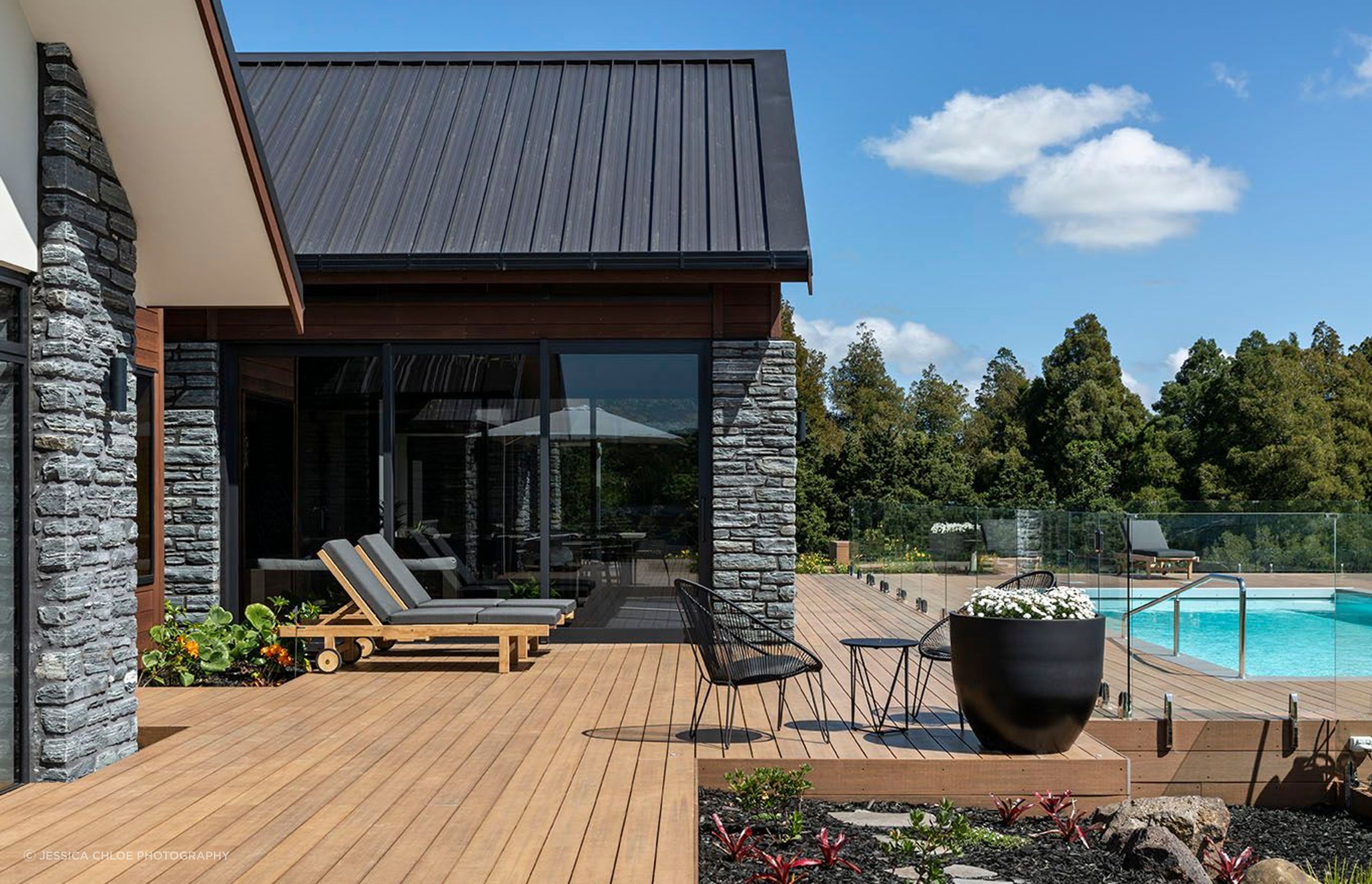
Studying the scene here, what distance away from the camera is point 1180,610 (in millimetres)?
8539

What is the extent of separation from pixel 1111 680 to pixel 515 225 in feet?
18.7

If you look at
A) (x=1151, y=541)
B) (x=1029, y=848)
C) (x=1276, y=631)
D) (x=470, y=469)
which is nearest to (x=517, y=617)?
(x=470, y=469)

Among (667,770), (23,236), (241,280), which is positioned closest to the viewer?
(23,236)

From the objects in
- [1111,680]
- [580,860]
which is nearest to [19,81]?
[580,860]

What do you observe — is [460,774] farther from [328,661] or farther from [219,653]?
[328,661]

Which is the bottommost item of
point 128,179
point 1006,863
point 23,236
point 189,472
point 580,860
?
point 1006,863

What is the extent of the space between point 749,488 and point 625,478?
3.32 feet

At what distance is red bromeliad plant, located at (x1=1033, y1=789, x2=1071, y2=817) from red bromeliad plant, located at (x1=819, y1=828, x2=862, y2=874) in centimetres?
125

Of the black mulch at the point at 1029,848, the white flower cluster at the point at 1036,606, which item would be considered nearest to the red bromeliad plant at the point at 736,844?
the black mulch at the point at 1029,848

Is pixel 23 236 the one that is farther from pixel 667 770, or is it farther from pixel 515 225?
pixel 515 225

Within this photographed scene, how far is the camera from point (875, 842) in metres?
5.36

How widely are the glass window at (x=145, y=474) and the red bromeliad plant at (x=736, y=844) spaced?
6.04 metres

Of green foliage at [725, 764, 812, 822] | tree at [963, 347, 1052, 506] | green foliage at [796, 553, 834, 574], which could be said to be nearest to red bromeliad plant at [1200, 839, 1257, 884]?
green foliage at [725, 764, 812, 822]

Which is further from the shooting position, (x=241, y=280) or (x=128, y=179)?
(x=241, y=280)
